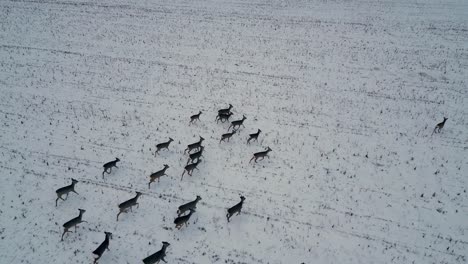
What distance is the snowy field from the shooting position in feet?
46.5

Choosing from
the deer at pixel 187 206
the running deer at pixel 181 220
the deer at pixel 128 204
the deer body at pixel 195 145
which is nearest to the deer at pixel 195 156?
the deer body at pixel 195 145

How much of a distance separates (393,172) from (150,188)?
442 inches

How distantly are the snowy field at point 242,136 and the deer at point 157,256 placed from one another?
1.58ft

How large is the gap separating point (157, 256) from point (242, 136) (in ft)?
29.3

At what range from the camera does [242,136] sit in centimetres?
2017

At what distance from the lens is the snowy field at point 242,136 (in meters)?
14.2

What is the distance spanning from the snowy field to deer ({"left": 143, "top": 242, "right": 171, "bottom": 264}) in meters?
0.48

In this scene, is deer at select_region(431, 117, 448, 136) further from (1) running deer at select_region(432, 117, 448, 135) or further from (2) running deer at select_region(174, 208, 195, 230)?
(2) running deer at select_region(174, 208, 195, 230)

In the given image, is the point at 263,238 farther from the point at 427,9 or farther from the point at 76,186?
the point at 427,9

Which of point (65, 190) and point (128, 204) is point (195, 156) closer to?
point (128, 204)

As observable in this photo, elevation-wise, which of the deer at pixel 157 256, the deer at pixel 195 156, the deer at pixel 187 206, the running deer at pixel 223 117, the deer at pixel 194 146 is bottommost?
the deer at pixel 157 256

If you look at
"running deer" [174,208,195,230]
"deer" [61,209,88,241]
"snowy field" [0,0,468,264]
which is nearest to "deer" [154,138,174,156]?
"snowy field" [0,0,468,264]

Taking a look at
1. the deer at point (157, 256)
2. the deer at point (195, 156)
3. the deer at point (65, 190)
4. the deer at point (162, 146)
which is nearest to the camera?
the deer at point (157, 256)

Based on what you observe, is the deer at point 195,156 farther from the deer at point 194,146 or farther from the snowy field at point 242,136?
the snowy field at point 242,136
